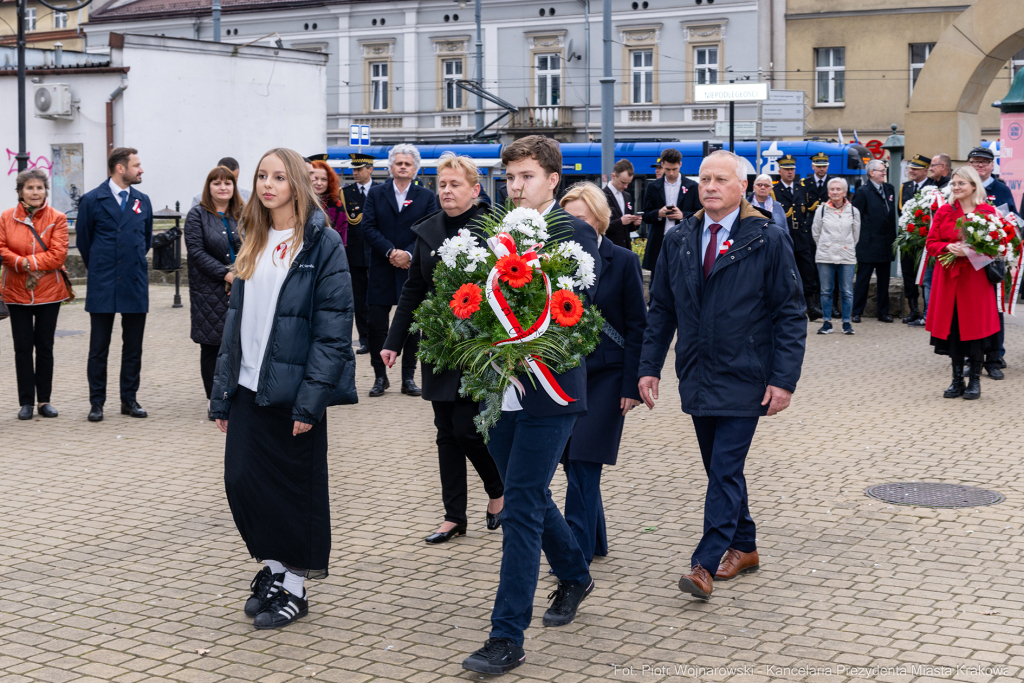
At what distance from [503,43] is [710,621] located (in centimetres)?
4714

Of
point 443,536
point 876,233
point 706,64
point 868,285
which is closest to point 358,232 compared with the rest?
point 443,536

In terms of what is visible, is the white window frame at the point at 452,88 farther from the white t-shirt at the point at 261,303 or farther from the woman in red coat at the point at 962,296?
the white t-shirt at the point at 261,303

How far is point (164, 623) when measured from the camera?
514cm

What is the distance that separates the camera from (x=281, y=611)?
5.13 m

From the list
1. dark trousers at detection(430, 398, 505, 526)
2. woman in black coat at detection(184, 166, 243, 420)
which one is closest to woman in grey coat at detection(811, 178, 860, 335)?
woman in black coat at detection(184, 166, 243, 420)

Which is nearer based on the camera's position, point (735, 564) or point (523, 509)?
point (523, 509)

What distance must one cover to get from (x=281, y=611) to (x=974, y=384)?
745 centimetres

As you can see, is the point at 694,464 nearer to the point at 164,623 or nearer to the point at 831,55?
the point at 164,623

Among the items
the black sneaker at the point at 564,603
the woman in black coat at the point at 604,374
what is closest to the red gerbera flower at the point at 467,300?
the woman in black coat at the point at 604,374

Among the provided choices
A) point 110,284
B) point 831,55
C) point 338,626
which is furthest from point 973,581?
point 831,55

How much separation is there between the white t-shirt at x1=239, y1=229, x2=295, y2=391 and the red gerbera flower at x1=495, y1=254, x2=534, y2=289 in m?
1.00

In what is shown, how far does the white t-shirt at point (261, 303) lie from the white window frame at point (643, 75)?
4479 centimetres

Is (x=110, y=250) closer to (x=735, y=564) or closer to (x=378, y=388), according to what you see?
(x=378, y=388)

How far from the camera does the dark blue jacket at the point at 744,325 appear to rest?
5387 millimetres
